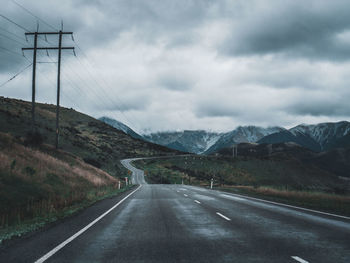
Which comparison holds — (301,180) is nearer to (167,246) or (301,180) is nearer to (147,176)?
(147,176)

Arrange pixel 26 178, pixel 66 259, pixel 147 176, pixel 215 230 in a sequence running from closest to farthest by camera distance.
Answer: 1. pixel 66 259
2. pixel 215 230
3. pixel 26 178
4. pixel 147 176

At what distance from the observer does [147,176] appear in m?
73.9

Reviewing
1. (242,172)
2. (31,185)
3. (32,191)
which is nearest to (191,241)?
(32,191)

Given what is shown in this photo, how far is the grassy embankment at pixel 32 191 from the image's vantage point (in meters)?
10.3

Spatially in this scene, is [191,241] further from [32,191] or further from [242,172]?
[242,172]

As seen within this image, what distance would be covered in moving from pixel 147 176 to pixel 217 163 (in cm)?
3606

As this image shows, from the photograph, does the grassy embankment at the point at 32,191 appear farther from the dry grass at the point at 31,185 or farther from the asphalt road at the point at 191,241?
the asphalt road at the point at 191,241

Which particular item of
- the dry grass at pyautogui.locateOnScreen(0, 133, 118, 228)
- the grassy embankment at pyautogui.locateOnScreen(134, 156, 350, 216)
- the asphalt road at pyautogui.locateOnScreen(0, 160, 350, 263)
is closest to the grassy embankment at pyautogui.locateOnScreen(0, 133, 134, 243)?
the dry grass at pyautogui.locateOnScreen(0, 133, 118, 228)

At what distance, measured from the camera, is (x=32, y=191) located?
16.2 metres

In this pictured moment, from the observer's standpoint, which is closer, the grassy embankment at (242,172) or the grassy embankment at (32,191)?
the grassy embankment at (32,191)

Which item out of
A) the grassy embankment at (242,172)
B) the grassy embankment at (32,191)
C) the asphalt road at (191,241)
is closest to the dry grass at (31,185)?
the grassy embankment at (32,191)

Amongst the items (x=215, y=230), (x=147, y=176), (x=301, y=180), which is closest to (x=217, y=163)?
(x=301, y=180)

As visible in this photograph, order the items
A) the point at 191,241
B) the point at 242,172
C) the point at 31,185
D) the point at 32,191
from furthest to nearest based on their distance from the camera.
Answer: the point at 242,172 → the point at 31,185 → the point at 32,191 → the point at 191,241

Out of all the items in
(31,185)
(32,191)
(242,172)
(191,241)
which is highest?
(31,185)
